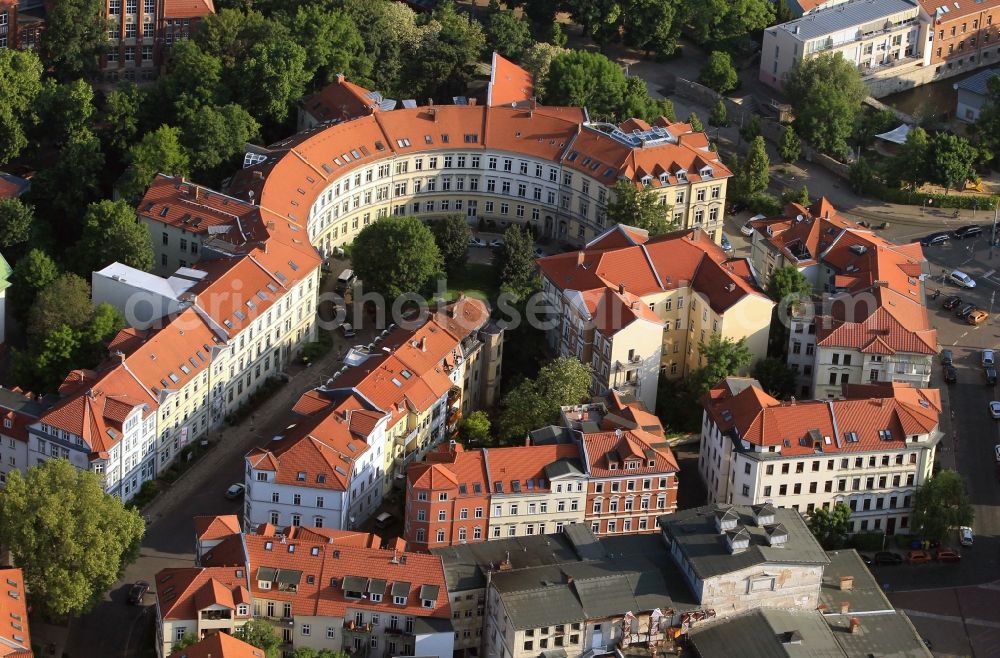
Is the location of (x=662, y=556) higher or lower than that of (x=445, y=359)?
lower

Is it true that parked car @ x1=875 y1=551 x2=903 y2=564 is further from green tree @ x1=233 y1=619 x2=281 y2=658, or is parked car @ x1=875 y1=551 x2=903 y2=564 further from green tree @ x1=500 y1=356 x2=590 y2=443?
green tree @ x1=233 y1=619 x2=281 y2=658

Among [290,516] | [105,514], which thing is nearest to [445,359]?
[290,516]

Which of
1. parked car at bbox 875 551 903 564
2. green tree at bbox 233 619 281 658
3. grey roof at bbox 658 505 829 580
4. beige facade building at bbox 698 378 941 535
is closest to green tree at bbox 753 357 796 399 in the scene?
beige facade building at bbox 698 378 941 535

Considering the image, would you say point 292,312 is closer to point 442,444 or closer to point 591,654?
point 442,444

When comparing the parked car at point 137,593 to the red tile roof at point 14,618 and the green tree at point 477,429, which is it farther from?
the green tree at point 477,429

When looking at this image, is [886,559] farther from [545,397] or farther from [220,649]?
[220,649]

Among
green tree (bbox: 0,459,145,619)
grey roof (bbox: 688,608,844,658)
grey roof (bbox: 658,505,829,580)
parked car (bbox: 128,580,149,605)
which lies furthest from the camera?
parked car (bbox: 128,580,149,605)
